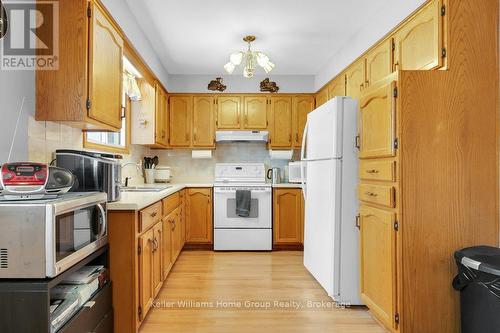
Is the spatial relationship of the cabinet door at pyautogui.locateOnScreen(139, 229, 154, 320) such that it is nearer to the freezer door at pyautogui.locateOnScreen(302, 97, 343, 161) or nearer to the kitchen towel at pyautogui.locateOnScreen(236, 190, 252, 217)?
the freezer door at pyautogui.locateOnScreen(302, 97, 343, 161)

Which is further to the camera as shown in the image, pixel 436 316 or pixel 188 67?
pixel 188 67

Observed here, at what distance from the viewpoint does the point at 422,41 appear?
2045 millimetres

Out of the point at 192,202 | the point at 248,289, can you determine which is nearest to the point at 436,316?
the point at 248,289

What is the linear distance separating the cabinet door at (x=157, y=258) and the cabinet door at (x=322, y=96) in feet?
8.64

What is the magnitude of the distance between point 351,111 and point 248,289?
5.72 feet

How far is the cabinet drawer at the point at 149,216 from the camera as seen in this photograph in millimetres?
1956

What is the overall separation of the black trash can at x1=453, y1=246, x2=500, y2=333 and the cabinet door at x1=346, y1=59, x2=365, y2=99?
1697 mm

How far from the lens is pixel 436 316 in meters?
1.76

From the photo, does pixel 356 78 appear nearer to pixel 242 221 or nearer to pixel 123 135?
pixel 242 221

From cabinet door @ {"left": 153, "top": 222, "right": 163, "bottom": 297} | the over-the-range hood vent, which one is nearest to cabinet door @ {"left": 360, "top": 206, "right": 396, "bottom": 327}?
cabinet door @ {"left": 153, "top": 222, "right": 163, "bottom": 297}

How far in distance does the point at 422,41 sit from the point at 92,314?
2.53m

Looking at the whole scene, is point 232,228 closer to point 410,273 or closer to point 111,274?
point 111,274

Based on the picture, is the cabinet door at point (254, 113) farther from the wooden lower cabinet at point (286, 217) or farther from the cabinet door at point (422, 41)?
the cabinet door at point (422, 41)

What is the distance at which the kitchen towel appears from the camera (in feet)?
12.9
